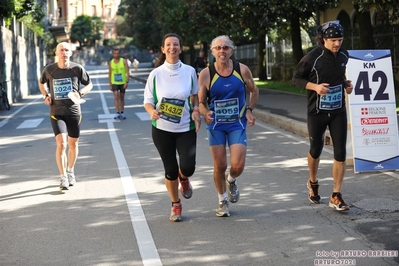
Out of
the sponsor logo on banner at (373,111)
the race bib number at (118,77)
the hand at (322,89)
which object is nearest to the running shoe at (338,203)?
the hand at (322,89)

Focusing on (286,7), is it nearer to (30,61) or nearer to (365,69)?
(365,69)

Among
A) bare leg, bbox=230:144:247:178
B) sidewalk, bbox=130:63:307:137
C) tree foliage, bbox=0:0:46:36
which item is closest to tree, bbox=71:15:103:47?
tree foliage, bbox=0:0:46:36

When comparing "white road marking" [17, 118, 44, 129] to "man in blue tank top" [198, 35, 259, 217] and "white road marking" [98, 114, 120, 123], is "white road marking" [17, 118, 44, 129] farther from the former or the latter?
"man in blue tank top" [198, 35, 259, 217]

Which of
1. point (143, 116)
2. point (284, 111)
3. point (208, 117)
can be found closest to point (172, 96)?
point (208, 117)

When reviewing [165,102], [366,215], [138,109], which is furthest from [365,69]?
[138,109]

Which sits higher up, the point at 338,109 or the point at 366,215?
the point at 338,109

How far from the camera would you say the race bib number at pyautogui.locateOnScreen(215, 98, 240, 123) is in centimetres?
752

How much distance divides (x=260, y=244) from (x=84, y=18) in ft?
408

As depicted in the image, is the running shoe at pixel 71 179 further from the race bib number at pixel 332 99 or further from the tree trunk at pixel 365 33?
the tree trunk at pixel 365 33

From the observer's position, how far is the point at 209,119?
7344 millimetres

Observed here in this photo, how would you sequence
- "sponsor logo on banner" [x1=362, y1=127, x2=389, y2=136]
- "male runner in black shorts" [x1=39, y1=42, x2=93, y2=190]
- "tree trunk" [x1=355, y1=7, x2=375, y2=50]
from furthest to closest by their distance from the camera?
"tree trunk" [x1=355, y1=7, x2=375, y2=50]
"sponsor logo on banner" [x1=362, y1=127, x2=389, y2=136]
"male runner in black shorts" [x1=39, y1=42, x2=93, y2=190]

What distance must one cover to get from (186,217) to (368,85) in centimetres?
384

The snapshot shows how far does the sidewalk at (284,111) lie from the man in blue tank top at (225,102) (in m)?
7.77

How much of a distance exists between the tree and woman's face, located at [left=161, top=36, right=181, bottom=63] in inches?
4821
